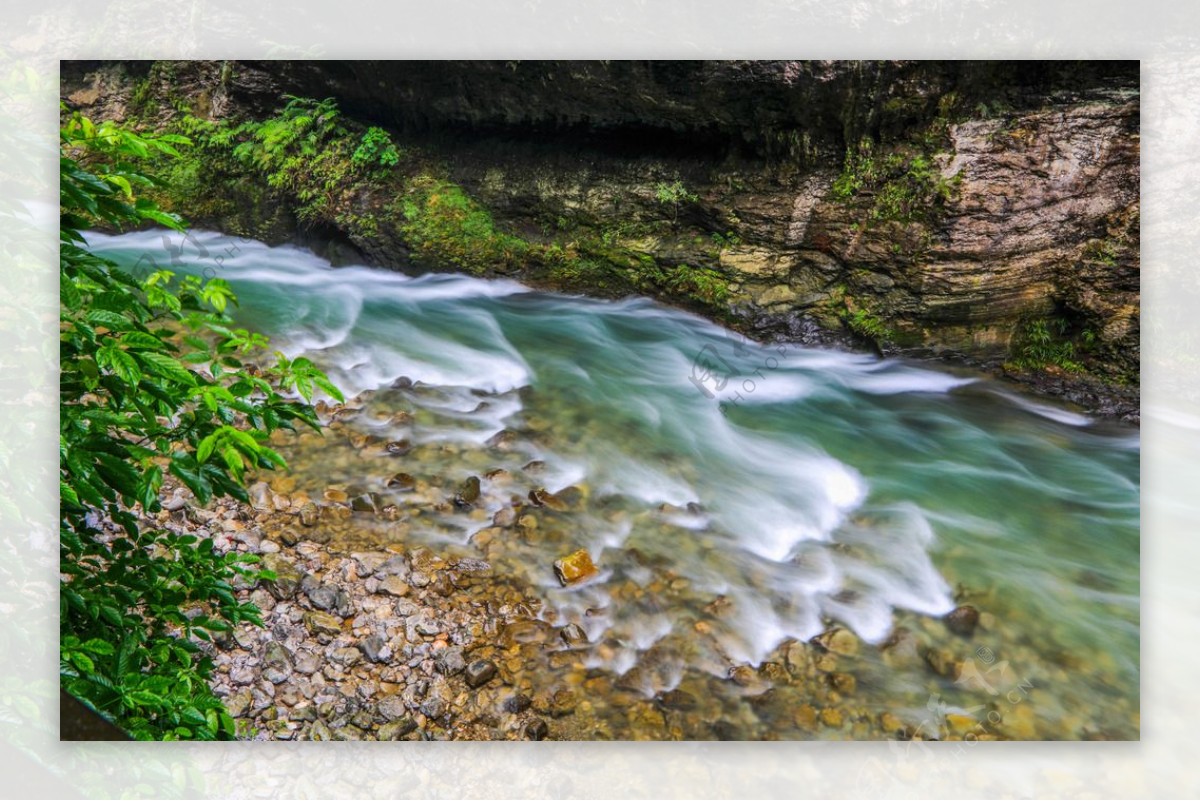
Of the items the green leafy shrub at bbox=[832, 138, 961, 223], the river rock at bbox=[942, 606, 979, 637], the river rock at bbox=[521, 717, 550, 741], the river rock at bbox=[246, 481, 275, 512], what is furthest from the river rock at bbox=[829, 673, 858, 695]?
the river rock at bbox=[246, 481, 275, 512]

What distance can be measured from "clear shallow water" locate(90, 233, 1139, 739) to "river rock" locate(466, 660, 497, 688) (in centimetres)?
24

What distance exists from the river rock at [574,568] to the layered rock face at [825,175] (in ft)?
3.66

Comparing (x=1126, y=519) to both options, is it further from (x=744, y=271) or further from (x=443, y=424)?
(x=443, y=424)

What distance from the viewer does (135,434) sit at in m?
1.50

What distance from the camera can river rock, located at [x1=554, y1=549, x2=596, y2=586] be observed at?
244 cm

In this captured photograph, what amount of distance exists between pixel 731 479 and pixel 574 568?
1.92 feet

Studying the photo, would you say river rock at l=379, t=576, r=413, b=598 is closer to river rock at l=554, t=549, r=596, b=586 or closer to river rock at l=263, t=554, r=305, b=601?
river rock at l=263, t=554, r=305, b=601

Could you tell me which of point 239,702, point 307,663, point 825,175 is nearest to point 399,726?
point 307,663

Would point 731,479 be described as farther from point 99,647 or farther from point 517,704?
point 99,647

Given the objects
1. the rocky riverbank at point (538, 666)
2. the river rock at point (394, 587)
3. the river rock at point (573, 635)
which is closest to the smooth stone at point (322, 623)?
the rocky riverbank at point (538, 666)

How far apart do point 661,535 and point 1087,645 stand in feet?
4.16

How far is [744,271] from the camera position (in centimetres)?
315

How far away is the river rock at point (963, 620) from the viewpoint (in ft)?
7.62

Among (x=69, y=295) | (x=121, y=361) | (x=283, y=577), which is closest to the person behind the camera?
(x=121, y=361)
